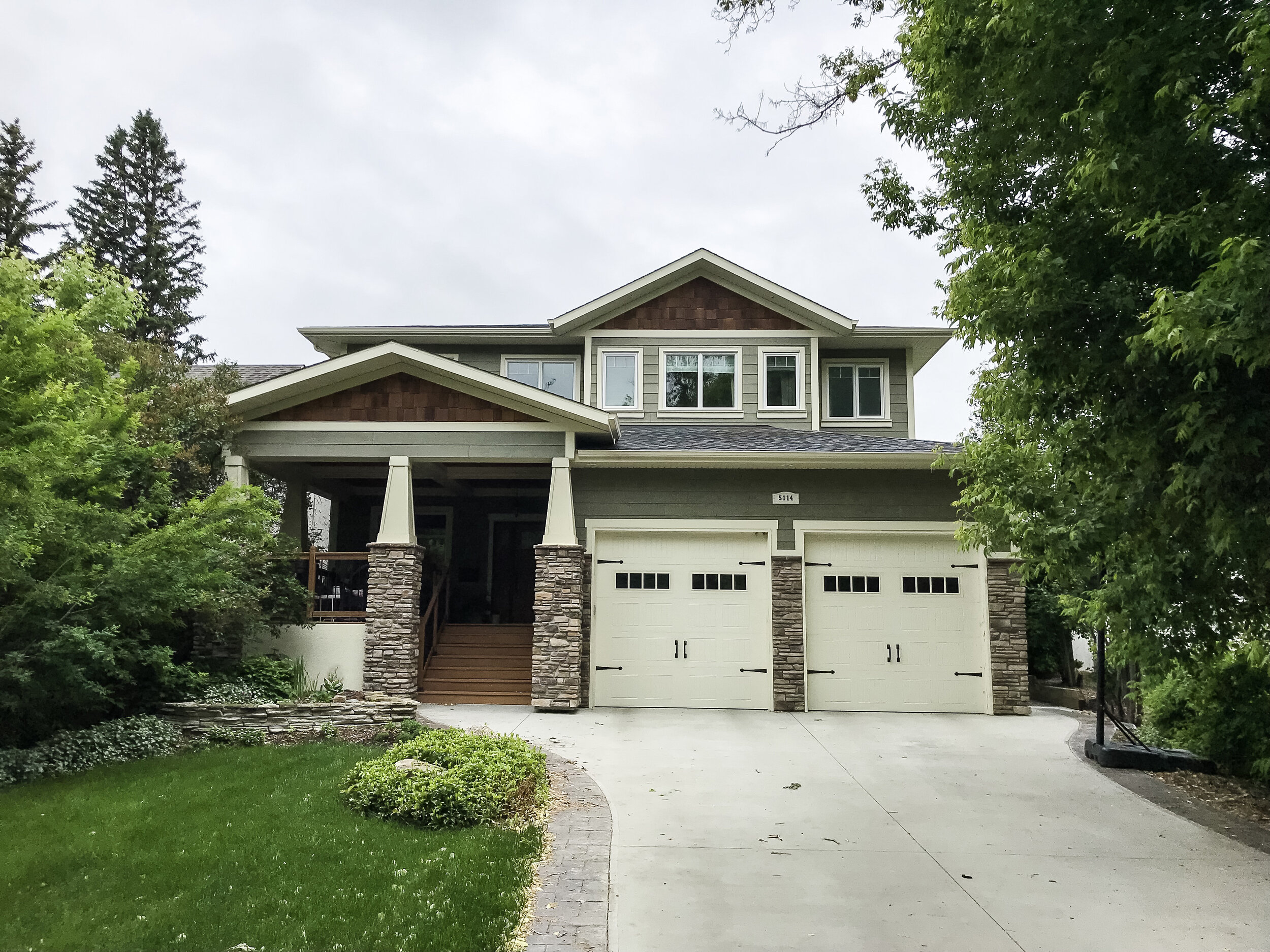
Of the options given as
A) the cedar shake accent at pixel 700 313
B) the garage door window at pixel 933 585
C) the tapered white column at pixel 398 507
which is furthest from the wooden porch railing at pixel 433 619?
the garage door window at pixel 933 585

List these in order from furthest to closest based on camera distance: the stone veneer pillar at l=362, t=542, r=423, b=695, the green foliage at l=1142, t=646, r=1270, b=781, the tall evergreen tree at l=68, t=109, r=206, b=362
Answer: the tall evergreen tree at l=68, t=109, r=206, b=362 < the stone veneer pillar at l=362, t=542, r=423, b=695 < the green foliage at l=1142, t=646, r=1270, b=781

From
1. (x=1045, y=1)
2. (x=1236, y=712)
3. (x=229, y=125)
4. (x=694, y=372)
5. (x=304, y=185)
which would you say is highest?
(x=304, y=185)

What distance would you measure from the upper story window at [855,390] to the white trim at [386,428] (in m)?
6.00

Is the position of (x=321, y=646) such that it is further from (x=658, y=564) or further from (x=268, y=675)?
(x=658, y=564)

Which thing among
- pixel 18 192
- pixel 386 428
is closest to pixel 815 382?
pixel 386 428

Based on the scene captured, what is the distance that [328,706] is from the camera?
971 cm

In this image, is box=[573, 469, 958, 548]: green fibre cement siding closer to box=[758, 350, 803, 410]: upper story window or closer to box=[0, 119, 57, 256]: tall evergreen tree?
box=[758, 350, 803, 410]: upper story window

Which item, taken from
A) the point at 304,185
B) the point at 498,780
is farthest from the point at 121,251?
the point at 498,780

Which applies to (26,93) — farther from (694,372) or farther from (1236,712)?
(1236,712)

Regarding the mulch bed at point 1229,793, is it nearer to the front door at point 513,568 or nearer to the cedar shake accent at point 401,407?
the cedar shake accent at point 401,407

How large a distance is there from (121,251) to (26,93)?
26.3 m

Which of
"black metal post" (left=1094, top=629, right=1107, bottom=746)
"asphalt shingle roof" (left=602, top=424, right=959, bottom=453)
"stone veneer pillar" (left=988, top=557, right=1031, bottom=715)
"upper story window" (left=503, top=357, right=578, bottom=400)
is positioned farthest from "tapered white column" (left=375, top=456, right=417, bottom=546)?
"black metal post" (left=1094, top=629, right=1107, bottom=746)

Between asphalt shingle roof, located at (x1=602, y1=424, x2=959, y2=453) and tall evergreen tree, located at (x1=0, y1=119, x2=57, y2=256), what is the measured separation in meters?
24.0

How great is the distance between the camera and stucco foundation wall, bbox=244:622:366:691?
40.2ft
